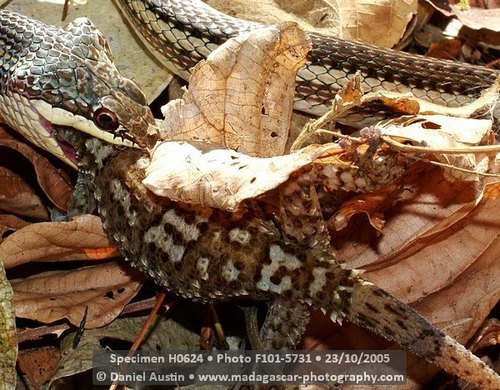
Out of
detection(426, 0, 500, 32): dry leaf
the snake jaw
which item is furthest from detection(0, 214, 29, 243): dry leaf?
detection(426, 0, 500, 32): dry leaf

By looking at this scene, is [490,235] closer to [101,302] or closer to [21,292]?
[101,302]

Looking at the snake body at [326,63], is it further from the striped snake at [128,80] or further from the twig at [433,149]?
the twig at [433,149]

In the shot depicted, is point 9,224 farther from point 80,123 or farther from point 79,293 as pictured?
point 80,123

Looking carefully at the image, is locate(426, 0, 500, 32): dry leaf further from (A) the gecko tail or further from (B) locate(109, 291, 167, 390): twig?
(B) locate(109, 291, 167, 390): twig

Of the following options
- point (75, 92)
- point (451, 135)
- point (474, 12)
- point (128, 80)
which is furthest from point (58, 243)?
point (474, 12)

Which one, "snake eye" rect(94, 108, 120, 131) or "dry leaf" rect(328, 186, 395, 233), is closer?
"dry leaf" rect(328, 186, 395, 233)

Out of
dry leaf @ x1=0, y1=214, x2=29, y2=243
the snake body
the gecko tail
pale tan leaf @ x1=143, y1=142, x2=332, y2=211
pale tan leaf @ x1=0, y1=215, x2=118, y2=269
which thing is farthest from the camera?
the snake body
